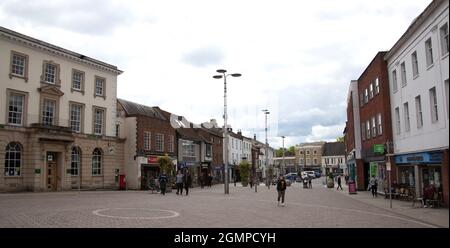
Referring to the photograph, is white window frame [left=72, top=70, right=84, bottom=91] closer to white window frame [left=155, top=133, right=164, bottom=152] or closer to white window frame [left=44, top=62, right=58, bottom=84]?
white window frame [left=44, top=62, right=58, bottom=84]

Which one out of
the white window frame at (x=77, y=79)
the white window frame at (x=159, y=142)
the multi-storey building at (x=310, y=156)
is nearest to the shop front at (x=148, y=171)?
the white window frame at (x=159, y=142)

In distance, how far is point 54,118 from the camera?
33219mm

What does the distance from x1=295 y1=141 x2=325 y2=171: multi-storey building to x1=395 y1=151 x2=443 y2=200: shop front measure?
338 feet

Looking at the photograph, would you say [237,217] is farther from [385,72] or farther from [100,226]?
[385,72]

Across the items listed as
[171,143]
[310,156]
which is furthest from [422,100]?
[310,156]

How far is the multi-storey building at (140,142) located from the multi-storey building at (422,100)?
80.5ft

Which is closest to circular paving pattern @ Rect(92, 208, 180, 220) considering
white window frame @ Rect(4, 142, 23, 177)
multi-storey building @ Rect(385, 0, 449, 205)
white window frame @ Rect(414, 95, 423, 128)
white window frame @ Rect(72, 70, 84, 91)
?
multi-storey building @ Rect(385, 0, 449, 205)

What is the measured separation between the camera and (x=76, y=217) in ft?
47.6

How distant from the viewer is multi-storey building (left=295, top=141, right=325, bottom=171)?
128 meters

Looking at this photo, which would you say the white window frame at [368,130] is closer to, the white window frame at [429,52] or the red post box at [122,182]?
the white window frame at [429,52]

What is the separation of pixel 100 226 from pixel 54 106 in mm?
23567

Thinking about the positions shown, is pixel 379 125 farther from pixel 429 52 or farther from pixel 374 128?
pixel 429 52

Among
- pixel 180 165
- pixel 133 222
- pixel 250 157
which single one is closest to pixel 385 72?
pixel 133 222

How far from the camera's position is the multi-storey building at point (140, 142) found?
137 ft
